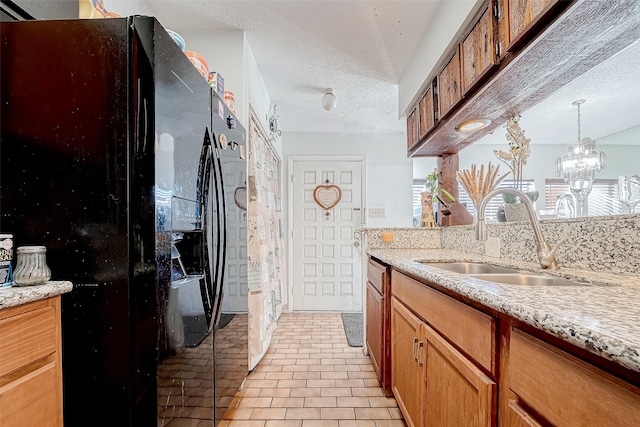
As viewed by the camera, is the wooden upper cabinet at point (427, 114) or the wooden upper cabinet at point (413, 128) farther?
the wooden upper cabinet at point (413, 128)

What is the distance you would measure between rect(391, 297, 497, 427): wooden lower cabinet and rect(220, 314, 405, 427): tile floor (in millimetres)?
264

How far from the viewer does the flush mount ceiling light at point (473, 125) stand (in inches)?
75.4

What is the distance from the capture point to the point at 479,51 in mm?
1450

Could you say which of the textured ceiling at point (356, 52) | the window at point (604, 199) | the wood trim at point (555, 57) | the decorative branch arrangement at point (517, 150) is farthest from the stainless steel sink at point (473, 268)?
the wood trim at point (555, 57)

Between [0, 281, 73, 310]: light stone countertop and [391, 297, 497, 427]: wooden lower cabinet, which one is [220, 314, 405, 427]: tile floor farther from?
[0, 281, 73, 310]: light stone countertop

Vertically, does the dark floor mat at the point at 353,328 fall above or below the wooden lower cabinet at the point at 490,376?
below

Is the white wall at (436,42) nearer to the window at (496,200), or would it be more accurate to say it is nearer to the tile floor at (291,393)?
the window at (496,200)

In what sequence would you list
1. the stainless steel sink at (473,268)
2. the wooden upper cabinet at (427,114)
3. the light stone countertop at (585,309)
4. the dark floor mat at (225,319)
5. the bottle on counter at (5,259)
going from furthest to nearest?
1. the wooden upper cabinet at (427,114)
2. the dark floor mat at (225,319)
3. the stainless steel sink at (473,268)
4. the bottle on counter at (5,259)
5. the light stone countertop at (585,309)

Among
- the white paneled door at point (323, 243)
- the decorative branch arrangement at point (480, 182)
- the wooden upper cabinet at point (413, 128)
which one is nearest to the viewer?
the decorative branch arrangement at point (480, 182)

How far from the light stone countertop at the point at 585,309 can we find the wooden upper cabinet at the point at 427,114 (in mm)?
1393

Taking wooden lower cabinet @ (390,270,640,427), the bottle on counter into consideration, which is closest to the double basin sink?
wooden lower cabinet @ (390,270,640,427)

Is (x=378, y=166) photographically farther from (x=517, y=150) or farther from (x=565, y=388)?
(x=565, y=388)

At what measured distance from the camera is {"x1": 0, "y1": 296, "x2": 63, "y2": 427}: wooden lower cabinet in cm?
73

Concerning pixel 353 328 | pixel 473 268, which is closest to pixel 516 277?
pixel 473 268
